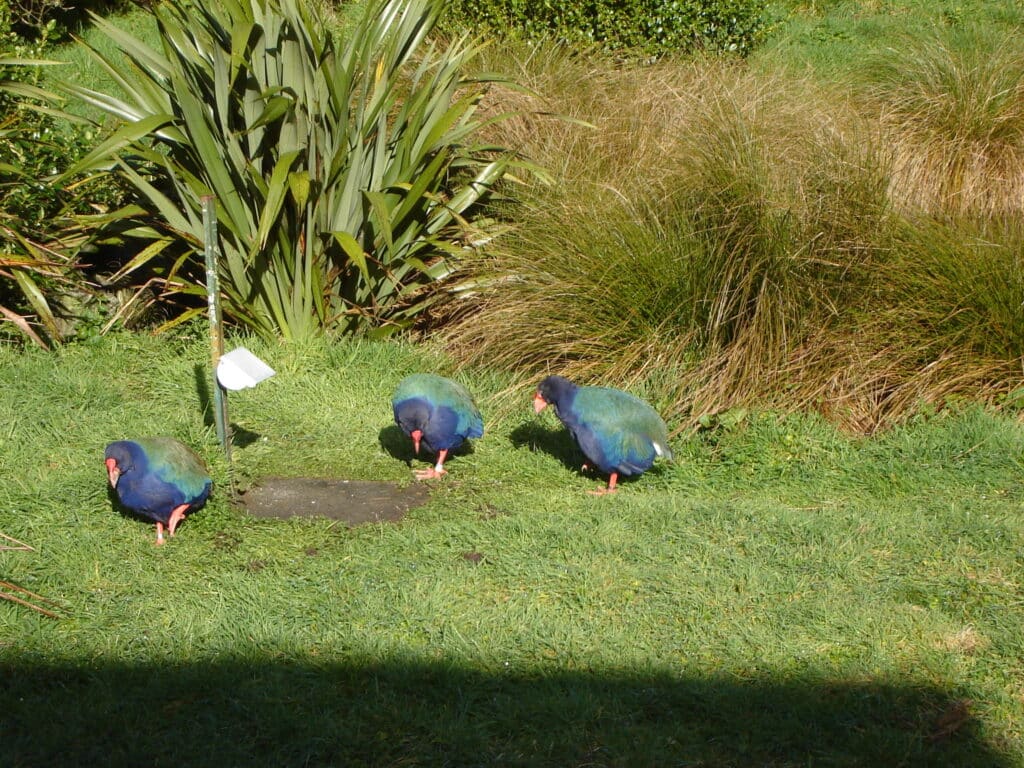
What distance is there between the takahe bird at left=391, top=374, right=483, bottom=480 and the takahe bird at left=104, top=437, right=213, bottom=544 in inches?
42.0

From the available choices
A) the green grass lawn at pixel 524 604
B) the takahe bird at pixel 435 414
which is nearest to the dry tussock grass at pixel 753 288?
the green grass lawn at pixel 524 604

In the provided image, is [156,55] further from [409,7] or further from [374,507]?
[374,507]

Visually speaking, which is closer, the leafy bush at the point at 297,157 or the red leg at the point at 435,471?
the red leg at the point at 435,471

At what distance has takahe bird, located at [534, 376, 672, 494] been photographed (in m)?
5.06

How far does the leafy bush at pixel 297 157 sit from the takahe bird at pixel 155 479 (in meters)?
1.69

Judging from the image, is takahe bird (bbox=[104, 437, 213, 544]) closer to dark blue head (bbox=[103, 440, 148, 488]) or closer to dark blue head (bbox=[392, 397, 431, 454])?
dark blue head (bbox=[103, 440, 148, 488])

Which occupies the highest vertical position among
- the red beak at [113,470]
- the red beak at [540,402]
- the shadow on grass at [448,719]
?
the red beak at [540,402]

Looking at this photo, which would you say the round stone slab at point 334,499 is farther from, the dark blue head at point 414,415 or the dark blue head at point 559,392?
the dark blue head at point 559,392

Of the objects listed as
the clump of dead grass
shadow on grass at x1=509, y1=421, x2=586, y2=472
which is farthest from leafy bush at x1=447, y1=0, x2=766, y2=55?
shadow on grass at x1=509, y1=421, x2=586, y2=472

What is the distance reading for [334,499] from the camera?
5098 mm

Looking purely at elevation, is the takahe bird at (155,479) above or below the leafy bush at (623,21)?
below

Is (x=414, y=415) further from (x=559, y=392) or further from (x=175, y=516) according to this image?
(x=175, y=516)

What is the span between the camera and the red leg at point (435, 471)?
17.6 ft

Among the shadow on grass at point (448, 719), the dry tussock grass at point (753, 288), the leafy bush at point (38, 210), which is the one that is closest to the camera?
the shadow on grass at point (448, 719)
